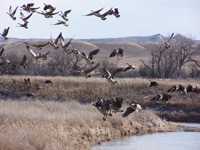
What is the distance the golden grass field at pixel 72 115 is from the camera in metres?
18.1

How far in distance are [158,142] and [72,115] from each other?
560cm

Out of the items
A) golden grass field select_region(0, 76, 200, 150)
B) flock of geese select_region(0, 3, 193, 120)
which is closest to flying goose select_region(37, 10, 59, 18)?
flock of geese select_region(0, 3, 193, 120)

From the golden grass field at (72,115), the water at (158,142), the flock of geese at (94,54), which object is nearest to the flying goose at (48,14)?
the flock of geese at (94,54)

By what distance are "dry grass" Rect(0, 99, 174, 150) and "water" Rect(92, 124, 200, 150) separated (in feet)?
2.23

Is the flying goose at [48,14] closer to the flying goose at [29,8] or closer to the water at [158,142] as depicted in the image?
the flying goose at [29,8]

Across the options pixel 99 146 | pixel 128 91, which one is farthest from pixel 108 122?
pixel 128 91

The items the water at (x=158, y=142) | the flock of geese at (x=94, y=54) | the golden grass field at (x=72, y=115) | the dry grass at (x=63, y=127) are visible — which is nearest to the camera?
the flock of geese at (x=94, y=54)

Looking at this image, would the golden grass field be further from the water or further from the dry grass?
the water

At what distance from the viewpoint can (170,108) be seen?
3719 cm

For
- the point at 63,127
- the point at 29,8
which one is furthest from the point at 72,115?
the point at 29,8

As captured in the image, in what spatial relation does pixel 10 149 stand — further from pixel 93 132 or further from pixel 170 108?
pixel 170 108

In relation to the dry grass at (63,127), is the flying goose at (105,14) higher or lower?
higher

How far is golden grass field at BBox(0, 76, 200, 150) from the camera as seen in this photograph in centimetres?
1808

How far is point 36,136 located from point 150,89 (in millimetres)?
24992
